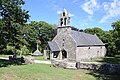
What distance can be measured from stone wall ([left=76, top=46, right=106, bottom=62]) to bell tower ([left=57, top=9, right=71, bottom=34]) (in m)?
5.44

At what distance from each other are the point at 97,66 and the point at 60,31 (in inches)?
717

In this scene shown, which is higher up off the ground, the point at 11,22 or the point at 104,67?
the point at 11,22

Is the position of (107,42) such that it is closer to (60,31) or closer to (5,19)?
(60,31)

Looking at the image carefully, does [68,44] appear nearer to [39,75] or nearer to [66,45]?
[66,45]

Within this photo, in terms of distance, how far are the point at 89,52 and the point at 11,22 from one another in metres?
24.6

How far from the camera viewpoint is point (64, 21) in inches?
1567

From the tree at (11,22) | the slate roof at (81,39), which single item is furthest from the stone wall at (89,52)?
the tree at (11,22)

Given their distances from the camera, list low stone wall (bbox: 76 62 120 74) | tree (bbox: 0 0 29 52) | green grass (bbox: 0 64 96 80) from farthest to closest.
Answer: tree (bbox: 0 0 29 52), low stone wall (bbox: 76 62 120 74), green grass (bbox: 0 64 96 80)

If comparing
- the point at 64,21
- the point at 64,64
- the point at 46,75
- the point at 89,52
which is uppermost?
the point at 64,21

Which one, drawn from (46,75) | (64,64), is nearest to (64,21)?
(64,64)

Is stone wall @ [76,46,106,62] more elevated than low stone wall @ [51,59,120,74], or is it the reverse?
stone wall @ [76,46,106,62]

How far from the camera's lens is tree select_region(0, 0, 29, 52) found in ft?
81.7

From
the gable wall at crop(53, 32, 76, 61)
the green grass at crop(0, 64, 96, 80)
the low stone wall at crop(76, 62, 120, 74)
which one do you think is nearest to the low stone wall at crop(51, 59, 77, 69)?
the low stone wall at crop(76, 62, 120, 74)

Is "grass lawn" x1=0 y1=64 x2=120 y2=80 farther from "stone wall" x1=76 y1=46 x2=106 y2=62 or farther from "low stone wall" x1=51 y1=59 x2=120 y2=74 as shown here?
"stone wall" x1=76 y1=46 x2=106 y2=62
